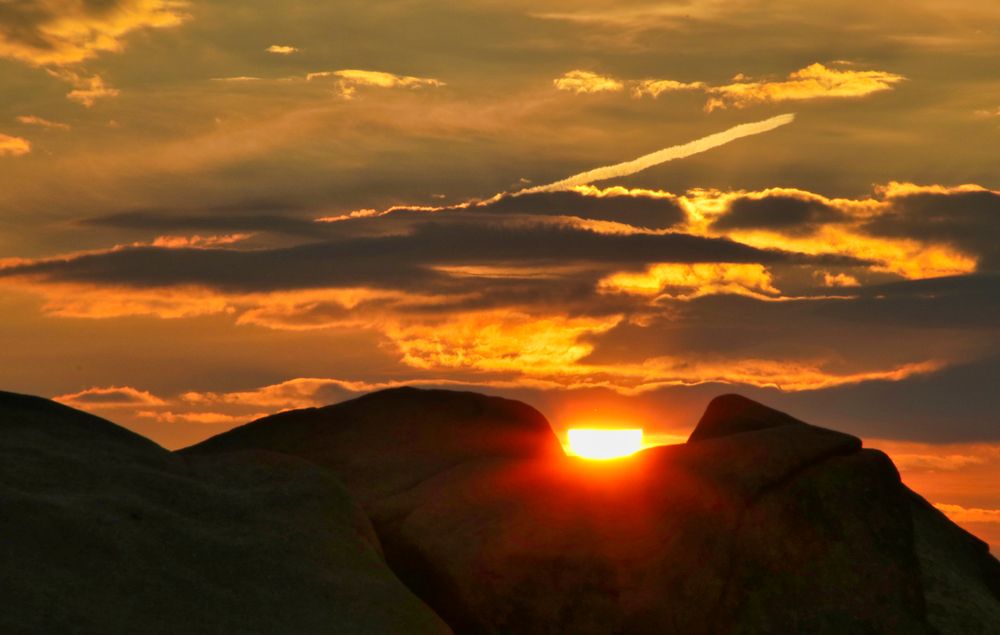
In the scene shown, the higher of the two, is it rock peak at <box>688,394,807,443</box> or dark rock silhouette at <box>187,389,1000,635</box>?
rock peak at <box>688,394,807,443</box>

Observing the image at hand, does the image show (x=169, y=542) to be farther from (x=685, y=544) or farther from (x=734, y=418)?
(x=734, y=418)

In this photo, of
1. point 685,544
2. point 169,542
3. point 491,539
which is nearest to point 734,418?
point 685,544

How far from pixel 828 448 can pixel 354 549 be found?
6.72 m

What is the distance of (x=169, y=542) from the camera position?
54.4ft

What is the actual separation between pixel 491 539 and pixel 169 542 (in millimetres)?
4528

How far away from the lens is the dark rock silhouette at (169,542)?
15.0 meters

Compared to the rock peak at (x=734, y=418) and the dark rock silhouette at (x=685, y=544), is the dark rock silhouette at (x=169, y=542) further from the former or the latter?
the rock peak at (x=734, y=418)

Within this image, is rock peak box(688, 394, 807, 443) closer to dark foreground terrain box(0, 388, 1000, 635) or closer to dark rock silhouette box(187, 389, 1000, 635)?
dark rock silhouette box(187, 389, 1000, 635)

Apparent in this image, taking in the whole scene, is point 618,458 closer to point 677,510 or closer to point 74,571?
point 677,510

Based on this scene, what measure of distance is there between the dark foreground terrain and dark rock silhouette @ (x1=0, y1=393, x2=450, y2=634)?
3 centimetres

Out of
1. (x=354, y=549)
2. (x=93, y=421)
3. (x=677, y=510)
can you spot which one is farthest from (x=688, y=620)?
(x=93, y=421)

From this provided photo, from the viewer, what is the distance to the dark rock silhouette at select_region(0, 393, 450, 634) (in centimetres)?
1503

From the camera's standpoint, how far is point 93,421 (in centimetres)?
1972

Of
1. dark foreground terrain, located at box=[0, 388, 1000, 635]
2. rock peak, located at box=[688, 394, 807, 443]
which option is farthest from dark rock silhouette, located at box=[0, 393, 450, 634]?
rock peak, located at box=[688, 394, 807, 443]
